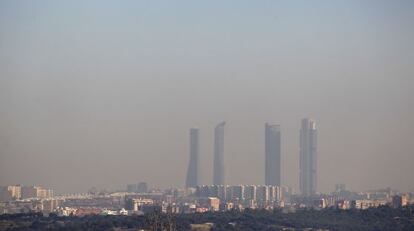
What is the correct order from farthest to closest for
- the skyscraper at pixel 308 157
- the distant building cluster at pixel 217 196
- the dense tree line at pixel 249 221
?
the skyscraper at pixel 308 157 < the distant building cluster at pixel 217 196 < the dense tree line at pixel 249 221

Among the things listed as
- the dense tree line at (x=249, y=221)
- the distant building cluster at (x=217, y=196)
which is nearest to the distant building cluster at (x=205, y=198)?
the distant building cluster at (x=217, y=196)

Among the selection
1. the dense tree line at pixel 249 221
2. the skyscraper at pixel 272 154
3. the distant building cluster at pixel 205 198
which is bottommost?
the dense tree line at pixel 249 221

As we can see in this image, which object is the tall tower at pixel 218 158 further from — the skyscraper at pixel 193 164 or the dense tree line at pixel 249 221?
the dense tree line at pixel 249 221

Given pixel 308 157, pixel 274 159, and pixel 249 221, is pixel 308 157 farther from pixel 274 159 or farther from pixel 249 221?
pixel 249 221

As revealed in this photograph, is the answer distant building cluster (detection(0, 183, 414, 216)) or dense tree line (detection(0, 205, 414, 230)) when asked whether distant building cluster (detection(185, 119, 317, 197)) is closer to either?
distant building cluster (detection(0, 183, 414, 216))

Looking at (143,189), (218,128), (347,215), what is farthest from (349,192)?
(347,215)

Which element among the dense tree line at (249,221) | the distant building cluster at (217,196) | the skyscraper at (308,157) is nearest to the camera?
the dense tree line at (249,221)
